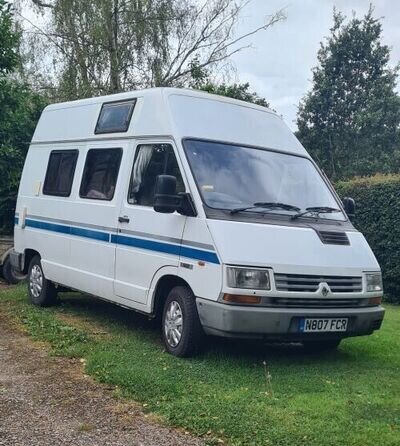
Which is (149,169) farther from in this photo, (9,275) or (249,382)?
(9,275)

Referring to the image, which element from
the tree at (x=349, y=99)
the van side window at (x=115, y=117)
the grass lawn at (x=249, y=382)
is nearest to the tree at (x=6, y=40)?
the van side window at (x=115, y=117)

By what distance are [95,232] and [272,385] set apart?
3316mm

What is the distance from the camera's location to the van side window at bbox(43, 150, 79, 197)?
29.6ft

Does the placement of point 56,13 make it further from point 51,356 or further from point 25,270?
point 51,356

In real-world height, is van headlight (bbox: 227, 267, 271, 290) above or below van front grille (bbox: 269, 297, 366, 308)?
above

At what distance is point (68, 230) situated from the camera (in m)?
8.81

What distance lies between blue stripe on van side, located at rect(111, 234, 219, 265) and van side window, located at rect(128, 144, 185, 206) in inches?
17.2

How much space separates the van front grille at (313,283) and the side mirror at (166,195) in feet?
4.22

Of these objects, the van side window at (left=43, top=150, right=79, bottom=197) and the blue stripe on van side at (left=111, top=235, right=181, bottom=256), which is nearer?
the blue stripe on van side at (left=111, top=235, right=181, bottom=256)

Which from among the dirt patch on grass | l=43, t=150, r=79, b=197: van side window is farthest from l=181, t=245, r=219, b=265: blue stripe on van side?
l=43, t=150, r=79, b=197: van side window

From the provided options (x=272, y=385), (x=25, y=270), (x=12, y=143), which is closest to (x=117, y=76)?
(x=12, y=143)

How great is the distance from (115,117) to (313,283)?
3.48 metres

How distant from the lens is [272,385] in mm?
5832

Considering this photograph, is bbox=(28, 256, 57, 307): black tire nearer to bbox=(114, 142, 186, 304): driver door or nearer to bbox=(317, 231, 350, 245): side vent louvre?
bbox=(114, 142, 186, 304): driver door
